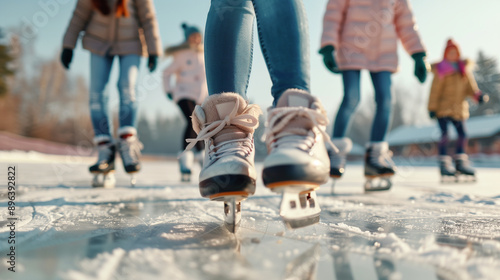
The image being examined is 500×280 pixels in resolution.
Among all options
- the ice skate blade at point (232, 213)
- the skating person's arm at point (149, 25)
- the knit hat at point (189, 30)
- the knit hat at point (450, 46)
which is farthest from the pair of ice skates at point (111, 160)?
the knit hat at point (450, 46)

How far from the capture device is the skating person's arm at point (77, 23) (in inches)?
84.2

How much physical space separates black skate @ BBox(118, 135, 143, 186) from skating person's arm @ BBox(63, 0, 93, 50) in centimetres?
77

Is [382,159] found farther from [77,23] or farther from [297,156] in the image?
[77,23]

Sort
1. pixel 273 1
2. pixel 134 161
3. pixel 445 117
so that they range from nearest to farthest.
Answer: pixel 273 1 → pixel 134 161 → pixel 445 117

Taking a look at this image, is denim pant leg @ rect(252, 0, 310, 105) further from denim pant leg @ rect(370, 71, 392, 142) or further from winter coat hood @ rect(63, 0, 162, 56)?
winter coat hood @ rect(63, 0, 162, 56)

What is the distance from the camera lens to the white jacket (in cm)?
346

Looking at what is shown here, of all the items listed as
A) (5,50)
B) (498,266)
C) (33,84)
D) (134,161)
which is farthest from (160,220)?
(33,84)

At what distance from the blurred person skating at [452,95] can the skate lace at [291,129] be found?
3.21 meters

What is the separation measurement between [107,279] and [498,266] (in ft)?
1.84

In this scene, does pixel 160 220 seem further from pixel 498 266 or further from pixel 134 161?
pixel 134 161

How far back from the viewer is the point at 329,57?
1.94 m

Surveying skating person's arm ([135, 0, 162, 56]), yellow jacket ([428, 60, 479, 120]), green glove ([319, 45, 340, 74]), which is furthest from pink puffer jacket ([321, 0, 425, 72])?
yellow jacket ([428, 60, 479, 120])

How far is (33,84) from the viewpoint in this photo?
19.4m

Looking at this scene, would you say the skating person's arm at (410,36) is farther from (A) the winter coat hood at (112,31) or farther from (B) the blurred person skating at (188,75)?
(B) the blurred person skating at (188,75)
